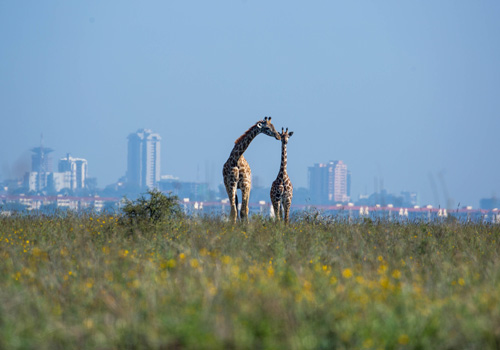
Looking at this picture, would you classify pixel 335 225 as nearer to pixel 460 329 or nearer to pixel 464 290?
pixel 464 290

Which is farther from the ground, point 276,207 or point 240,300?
point 276,207

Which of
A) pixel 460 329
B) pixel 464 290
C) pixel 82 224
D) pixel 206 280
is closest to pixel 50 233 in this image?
pixel 82 224

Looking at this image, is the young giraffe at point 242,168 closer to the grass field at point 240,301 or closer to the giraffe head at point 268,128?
the giraffe head at point 268,128

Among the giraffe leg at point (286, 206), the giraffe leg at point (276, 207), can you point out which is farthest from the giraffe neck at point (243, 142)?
the giraffe leg at point (286, 206)

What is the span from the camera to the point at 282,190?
686 inches

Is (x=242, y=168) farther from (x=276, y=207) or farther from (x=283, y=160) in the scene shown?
(x=276, y=207)

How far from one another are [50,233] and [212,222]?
13.1ft

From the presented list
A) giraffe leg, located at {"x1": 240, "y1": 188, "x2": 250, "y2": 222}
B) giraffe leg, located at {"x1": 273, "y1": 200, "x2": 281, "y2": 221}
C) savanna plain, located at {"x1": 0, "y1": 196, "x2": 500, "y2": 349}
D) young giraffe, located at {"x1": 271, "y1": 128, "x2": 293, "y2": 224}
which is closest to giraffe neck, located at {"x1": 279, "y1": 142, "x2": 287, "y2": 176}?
young giraffe, located at {"x1": 271, "y1": 128, "x2": 293, "y2": 224}

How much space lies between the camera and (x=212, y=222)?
53.7ft

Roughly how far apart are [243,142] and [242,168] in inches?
24.5

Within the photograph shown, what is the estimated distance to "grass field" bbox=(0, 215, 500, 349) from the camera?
6.01 meters

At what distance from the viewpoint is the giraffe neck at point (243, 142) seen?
1744 centimetres

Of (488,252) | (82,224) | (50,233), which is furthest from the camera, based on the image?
(82,224)

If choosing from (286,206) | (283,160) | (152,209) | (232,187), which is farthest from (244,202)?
(152,209)
